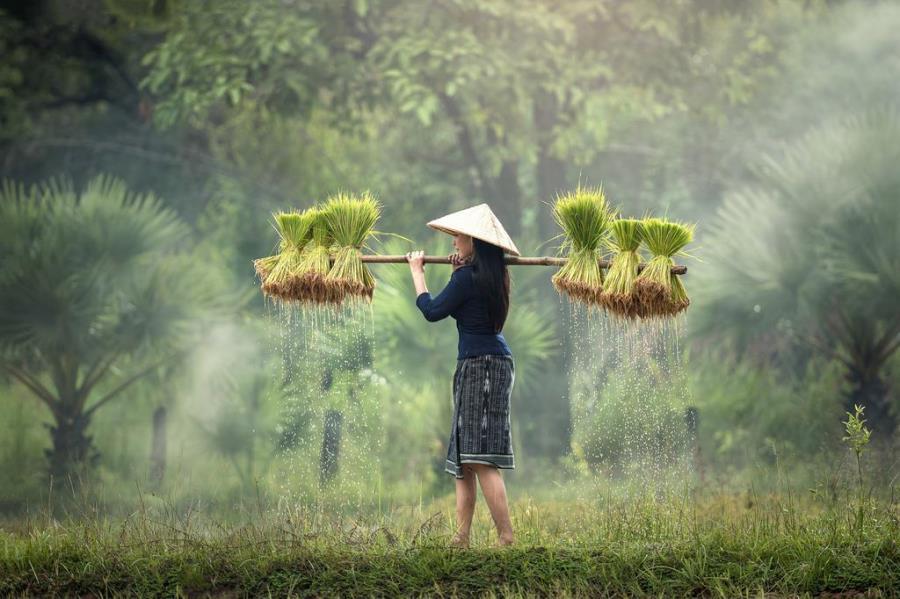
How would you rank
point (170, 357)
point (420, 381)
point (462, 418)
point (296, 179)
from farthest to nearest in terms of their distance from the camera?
point (296, 179) → point (170, 357) → point (420, 381) → point (462, 418)

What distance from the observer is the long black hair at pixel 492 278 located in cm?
667

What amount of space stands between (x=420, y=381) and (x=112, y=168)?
676 centimetres

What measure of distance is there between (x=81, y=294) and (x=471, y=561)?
305 inches

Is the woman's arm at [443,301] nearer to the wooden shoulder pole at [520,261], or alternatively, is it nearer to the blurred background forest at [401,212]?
the wooden shoulder pole at [520,261]

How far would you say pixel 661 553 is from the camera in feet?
21.2

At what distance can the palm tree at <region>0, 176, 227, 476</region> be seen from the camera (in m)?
12.7

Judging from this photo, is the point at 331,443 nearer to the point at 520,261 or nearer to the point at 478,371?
the point at 520,261

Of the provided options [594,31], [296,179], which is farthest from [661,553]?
[296,179]

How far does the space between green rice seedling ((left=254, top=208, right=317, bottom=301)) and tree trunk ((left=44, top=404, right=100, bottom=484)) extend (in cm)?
617

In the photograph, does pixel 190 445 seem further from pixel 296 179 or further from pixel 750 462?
pixel 750 462

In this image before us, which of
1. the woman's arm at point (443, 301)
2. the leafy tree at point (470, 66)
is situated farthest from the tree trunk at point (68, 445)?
the woman's arm at point (443, 301)

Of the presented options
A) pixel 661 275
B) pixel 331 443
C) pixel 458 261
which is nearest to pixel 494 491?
pixel 458 261

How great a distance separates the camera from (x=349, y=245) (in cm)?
727

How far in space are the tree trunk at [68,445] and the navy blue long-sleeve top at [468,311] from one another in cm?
715
